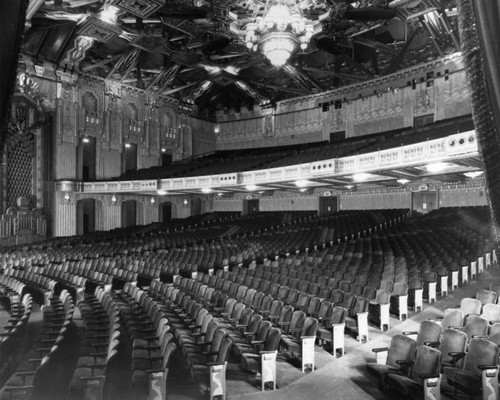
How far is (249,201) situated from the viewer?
25.2 meters

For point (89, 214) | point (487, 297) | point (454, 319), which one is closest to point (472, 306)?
point (487, 297)

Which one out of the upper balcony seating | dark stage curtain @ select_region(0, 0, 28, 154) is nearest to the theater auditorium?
dark stage curtain @ select_region(0, 0, 28, 154)

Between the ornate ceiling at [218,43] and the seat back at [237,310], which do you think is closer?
the seat back at [237,310]

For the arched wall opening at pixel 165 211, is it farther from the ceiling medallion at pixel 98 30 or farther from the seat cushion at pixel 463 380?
the seat cushion at pixel 463 380

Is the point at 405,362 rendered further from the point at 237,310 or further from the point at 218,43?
the point at 218,43

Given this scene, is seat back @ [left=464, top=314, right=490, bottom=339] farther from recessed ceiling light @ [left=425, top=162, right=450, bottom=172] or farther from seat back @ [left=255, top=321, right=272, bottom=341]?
recessed ceiling light @ [left=425, top=162, right=450, bottom=172]

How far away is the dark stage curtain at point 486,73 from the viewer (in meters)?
1.04

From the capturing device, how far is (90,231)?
21.0 metres

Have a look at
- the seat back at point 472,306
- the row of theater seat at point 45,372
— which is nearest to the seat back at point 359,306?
the seat back at point 472,306

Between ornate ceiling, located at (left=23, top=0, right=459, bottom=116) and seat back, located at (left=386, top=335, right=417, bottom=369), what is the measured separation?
1250cm

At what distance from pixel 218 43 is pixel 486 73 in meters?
19.8

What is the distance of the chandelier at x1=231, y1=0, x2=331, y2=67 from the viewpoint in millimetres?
13635

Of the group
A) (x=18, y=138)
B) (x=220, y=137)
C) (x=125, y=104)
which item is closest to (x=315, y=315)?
(x=18, y=138)

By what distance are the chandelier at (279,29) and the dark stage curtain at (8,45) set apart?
1297 centimetres
